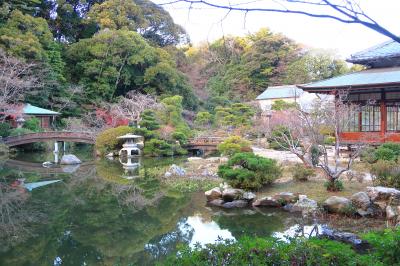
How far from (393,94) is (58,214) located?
1248cm

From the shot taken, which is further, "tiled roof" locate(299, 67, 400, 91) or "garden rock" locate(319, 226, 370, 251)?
"tiled roof" locate(299, 67, 400, 91)

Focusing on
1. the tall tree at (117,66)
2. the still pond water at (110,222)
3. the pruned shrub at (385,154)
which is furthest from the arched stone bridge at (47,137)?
the pruned shrub at (385,154)

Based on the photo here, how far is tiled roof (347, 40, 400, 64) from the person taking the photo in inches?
610

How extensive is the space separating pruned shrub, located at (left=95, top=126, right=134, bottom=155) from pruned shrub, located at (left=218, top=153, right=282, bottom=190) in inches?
493

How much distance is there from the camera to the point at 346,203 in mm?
8305

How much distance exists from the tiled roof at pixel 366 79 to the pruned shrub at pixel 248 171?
19.4ft

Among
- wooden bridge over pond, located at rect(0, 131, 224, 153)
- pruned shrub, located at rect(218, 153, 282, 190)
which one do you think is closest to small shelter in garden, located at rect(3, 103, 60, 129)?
wooden bridge over pond, located at rect(0, 131, 224, 153)

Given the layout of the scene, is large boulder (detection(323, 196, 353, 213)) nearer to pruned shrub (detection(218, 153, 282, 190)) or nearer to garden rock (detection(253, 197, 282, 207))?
garden rock (detection(253, 197, 282, 207))

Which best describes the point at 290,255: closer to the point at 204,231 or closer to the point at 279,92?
the point at 204,231

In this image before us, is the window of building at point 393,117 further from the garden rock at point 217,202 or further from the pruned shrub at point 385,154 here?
the garden rock at point 217,202

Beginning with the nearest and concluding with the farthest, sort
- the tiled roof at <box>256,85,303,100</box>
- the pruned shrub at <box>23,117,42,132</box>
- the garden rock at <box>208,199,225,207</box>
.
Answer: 1. the garden rock at <box>208,199,225,207</box>
2. the pruned shrub at <box>23,117,42,132</box>
3. the tiled roof at <box>256,85,303,100</box>

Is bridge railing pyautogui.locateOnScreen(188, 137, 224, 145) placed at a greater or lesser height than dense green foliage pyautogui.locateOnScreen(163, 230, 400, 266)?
lesser

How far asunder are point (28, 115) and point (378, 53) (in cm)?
2115

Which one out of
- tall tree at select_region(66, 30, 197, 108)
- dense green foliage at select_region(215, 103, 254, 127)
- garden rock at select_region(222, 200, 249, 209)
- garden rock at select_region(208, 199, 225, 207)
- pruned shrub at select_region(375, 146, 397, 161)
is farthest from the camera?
tall tree at select_region(66, 30, 197, 108)
